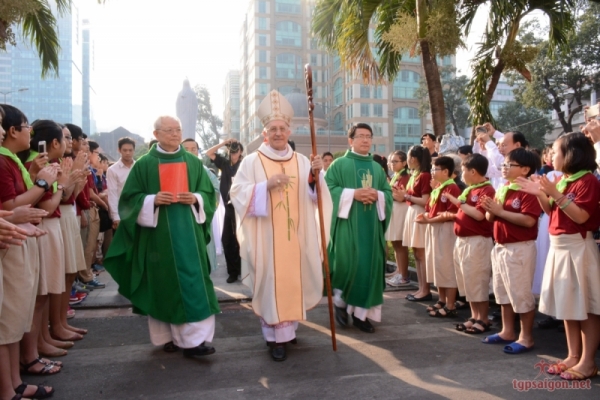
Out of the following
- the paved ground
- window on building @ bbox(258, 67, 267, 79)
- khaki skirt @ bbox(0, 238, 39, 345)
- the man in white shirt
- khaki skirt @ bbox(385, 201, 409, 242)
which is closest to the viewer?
khaki skirt @ bbox(0, 238, 39, 345)

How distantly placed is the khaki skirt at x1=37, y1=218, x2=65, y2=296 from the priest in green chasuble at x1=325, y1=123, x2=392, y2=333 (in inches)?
102

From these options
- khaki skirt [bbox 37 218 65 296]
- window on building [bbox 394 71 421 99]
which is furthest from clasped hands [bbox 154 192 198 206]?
window on building [bbox 394 71 421 99]

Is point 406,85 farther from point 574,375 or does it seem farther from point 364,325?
point 574,375

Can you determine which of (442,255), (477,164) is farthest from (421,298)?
(477,164)

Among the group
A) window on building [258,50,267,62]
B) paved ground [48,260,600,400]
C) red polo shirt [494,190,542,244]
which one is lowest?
paved ground [48,260,600,400]

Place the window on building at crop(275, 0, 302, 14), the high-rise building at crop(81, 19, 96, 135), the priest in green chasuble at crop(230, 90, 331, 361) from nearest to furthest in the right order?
the priest in green chasuble at crop(230, 90, 331, 361) → the window on building at crop(275, 0, 302, 14) → the high-rise building at crop(81, 19, 96, 135)

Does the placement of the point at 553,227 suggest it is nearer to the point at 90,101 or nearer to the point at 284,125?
the point at 284,125

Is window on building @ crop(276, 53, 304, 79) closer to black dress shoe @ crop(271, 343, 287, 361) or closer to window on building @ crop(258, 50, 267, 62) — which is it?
window on building @ crop(258, 50, 267, 62)

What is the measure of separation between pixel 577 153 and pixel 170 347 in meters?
3.78

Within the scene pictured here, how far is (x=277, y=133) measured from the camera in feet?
16.5

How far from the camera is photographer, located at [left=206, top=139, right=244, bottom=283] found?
27.1ft

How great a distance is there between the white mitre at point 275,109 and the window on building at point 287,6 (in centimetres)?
7432

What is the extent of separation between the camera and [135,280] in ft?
15.8

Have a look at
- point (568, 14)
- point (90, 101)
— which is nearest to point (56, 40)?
point (568, 14)
